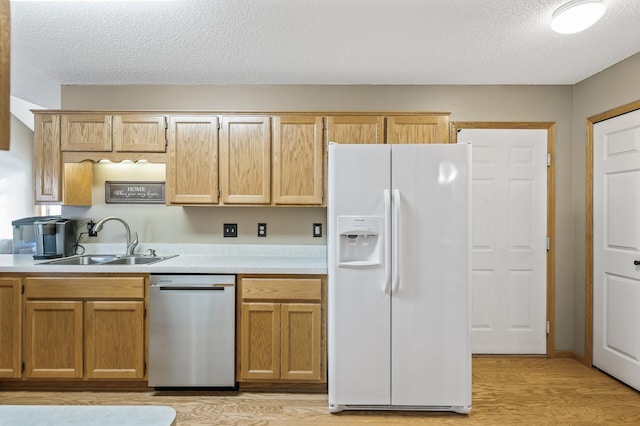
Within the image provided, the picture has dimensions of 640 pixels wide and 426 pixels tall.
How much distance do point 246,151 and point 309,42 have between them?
94 cm

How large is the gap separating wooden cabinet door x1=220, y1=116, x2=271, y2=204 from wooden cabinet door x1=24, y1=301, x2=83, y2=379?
54.8 inches

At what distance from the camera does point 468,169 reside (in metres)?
2.36

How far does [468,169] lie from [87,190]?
3003mm

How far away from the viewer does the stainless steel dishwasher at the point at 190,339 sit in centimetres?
259

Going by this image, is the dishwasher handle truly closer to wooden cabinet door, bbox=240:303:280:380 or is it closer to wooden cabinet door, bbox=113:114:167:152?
wooden cabinet door, bbox=240:303:280:380

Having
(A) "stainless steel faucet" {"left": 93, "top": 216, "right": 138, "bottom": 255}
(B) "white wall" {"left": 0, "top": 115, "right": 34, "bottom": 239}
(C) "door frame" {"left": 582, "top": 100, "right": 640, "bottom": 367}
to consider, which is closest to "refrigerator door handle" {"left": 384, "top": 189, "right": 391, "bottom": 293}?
(C) "door frame" {"left": 582, "top": 100, "right": 640, "bottom": 367}

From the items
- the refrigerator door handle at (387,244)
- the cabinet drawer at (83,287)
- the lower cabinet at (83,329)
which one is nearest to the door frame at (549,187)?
the refrigerator door handle at (387,244)

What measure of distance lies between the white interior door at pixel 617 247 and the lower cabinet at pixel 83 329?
3440 mm

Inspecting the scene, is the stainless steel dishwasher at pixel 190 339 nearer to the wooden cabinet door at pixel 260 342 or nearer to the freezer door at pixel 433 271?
the wooden cabinet door at pixel 260 342

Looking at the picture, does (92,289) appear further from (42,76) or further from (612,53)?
(612,53)

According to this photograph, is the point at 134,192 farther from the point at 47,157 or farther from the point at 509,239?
the point at 509,239

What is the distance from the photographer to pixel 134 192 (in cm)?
328

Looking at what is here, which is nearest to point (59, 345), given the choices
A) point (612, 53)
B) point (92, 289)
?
→ point (92, 289)

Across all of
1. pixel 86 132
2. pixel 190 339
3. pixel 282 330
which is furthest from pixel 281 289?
pixel 86 132
